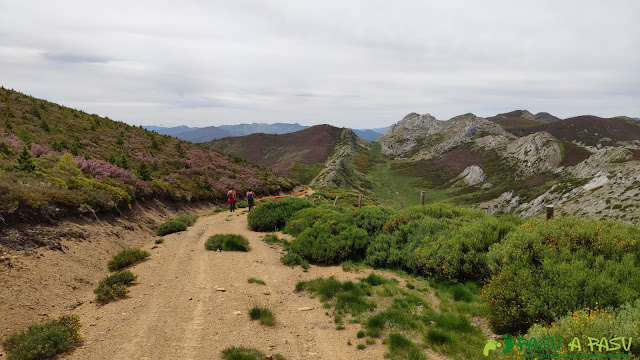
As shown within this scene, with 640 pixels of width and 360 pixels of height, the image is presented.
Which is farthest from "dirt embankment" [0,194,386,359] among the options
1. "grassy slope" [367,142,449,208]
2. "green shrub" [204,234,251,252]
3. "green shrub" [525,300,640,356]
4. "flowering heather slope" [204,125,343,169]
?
"flowering heather slope" [204,125,343,169]

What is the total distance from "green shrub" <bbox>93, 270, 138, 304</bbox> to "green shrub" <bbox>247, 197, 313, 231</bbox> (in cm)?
1066

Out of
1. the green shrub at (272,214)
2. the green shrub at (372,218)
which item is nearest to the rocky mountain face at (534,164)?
the green shrub at (372,218)

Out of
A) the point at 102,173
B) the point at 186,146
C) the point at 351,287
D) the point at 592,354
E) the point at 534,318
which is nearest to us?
the point at 592,354

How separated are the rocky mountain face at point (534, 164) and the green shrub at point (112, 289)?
42754 millimetres

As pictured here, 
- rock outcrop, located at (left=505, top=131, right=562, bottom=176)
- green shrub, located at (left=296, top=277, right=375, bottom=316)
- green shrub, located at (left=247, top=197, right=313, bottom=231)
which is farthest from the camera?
rock outcrop, located at (left=505, top=131, right=562, bottom=176)

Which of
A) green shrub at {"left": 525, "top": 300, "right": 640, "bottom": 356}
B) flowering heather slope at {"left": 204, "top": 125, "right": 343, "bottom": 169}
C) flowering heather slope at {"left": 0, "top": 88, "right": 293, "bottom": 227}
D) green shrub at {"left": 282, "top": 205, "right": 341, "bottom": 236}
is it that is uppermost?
flowering heather slope at {"left": 204, "top": 125, "right": 343, "bottom": 169}

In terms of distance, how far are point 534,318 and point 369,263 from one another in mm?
7700

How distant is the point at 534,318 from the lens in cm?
741

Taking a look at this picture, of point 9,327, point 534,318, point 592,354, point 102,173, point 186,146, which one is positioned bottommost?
point 9,327

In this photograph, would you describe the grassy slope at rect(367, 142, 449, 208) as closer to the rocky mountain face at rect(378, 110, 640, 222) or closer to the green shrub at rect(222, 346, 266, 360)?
the rocky mountain face at rect(378, 110, 640, 222)

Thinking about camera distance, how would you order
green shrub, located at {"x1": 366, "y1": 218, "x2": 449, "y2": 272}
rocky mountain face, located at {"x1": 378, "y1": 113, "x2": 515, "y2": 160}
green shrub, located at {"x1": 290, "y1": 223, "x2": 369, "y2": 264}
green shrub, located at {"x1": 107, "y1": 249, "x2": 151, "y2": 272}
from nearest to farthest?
green shrub, located at {"x1": 107, "y1": 249, "x2": 151, "y2": 272} < green shrub, located at {"x1": 366, "y1": 218, "x2": 449, "y2": 272} < green shrub, located at {"x1": 290, "y1": 223, "x2": 369, "y2": 264} < rocky mountain face, located at {"x1": 378, "y1": 113, "x2": 515, "y2": 160}

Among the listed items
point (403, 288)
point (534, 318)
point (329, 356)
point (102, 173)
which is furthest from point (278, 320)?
point (102, 173)

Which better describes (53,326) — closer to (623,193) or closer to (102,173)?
(102,173)

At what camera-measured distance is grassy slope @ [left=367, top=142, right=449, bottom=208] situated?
67125 mm
